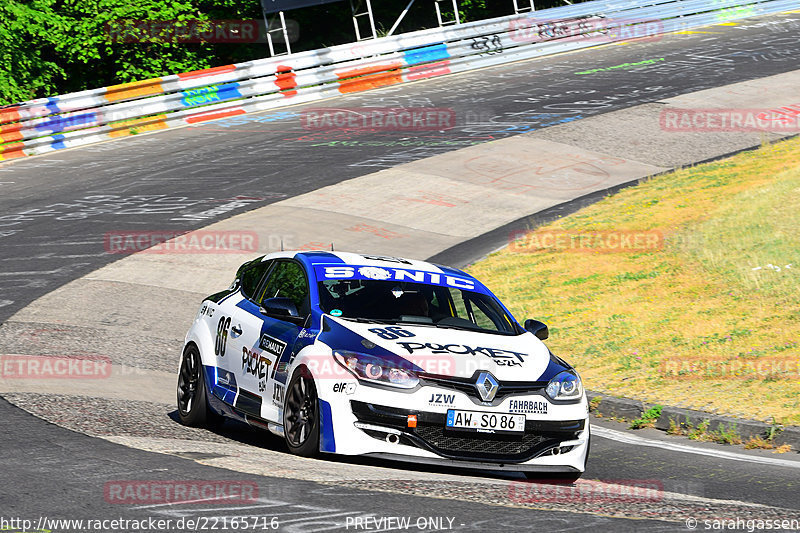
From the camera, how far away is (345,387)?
770 centimetres

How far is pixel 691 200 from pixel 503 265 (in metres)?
4.41

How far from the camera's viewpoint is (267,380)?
8625 mm

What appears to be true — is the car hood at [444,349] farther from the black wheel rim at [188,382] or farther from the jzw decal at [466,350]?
the black wheel rim at [188,382]

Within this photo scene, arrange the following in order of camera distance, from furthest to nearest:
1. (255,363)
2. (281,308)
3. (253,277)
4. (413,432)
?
(253,277), (255,363), (281,308), (413,432)

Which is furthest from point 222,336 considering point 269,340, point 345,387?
point 345,387

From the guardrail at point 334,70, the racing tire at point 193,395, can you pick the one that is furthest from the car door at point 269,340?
the guardrail at point 334,70

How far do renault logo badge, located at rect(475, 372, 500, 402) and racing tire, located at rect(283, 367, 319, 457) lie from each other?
1.15 metres

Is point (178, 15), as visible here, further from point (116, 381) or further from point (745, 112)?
point (116, 381)

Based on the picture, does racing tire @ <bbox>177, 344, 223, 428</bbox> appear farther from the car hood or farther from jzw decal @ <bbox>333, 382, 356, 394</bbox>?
jzw decal @ <bbox>333, 382, 356, 394</bbox>

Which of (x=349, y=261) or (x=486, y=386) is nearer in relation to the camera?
(x=486, y=386)

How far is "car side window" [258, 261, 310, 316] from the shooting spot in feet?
29.1

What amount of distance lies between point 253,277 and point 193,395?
118 cm

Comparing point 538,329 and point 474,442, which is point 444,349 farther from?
point 538,329

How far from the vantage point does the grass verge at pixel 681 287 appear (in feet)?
36.6
